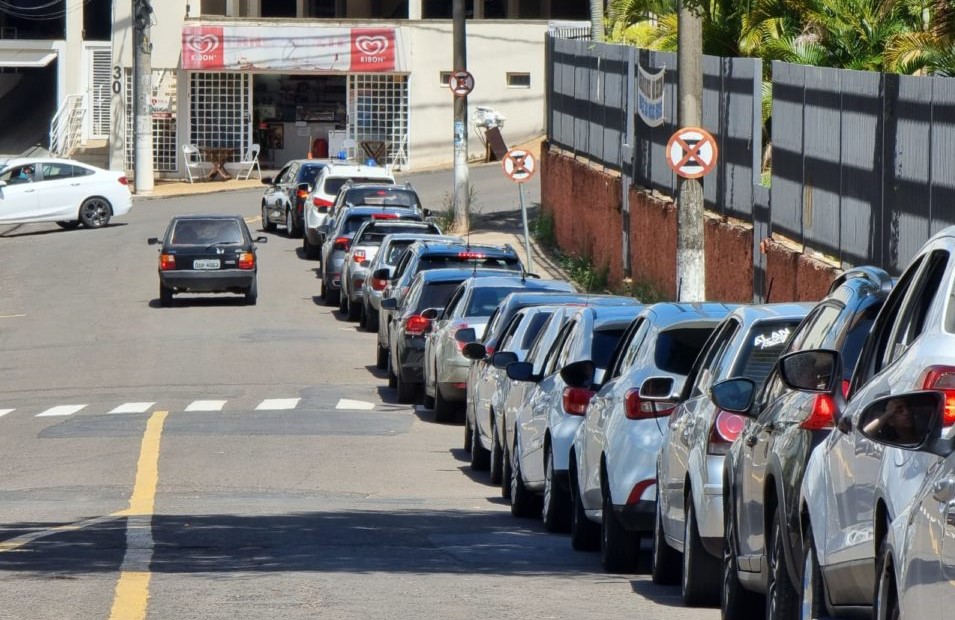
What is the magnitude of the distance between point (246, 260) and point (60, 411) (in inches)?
436

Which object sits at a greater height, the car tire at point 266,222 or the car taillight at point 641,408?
the car taillight at point 641,408

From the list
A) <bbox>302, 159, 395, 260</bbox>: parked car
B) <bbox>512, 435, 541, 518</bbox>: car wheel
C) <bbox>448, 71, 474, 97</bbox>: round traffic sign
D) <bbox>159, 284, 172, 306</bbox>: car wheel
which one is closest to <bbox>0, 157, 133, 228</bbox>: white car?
<bbox>302, 159, 395, 260</bbox>: parked car

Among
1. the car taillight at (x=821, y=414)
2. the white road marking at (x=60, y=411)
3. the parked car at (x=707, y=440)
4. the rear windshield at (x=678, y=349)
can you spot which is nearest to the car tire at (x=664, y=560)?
the parked car at (x=707, y=440)

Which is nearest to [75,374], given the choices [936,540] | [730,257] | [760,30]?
[730,257]

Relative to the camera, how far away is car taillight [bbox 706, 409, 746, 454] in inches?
357

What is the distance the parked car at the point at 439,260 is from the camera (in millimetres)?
25156

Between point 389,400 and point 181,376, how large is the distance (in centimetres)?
340

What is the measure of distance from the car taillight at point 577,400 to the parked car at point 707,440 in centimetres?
251

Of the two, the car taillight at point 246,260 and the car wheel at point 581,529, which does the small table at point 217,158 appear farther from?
the car wheel at point 581,529

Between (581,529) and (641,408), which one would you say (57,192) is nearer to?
(581,529)

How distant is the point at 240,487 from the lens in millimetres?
15898

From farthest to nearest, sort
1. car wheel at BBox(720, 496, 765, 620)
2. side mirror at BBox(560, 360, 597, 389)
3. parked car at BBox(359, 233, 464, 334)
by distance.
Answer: parked car at BBox(359, 233, 464, 334)
side mirror at BBox(560, 360, 597, 389)
car wheel at BBox(720, 496, 765, 620)

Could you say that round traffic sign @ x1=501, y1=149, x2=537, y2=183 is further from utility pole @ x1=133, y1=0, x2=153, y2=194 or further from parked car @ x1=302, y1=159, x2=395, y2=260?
utility pole @ x1=133, y1=0, x2=153, y2=194

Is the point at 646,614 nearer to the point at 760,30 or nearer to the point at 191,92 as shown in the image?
the point at 760,30
